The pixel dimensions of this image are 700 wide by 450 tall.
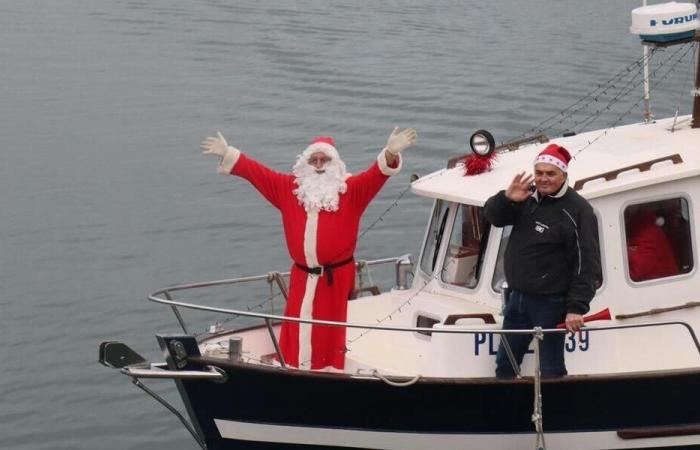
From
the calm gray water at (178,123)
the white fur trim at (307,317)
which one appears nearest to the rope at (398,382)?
the white fur trim at (307,317)

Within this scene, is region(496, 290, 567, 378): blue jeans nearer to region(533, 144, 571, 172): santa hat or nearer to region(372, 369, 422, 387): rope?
region(372, 369, 422, 387): rope

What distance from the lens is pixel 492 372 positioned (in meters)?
9.37

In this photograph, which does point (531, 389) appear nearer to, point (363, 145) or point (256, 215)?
point (256, 215)

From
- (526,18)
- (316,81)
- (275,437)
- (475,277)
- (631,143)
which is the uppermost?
(526,18)

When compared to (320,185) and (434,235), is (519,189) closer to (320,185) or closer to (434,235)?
(320,185)

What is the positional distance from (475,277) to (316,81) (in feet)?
46.7

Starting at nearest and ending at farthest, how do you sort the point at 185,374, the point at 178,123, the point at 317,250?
the point at 185,374 < the point at 317,250 < the point at 178,123

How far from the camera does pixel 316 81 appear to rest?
2386 centimetres

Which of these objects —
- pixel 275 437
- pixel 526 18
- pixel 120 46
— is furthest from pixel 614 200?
pixel 526 18

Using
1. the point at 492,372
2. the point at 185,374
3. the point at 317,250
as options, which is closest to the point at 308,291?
the point at 317,250

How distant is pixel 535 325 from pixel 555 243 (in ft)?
2.06

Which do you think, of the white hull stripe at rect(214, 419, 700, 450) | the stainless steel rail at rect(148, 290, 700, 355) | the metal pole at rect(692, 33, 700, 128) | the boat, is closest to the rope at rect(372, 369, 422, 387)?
the boat

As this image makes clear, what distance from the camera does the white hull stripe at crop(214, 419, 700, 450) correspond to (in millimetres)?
9453

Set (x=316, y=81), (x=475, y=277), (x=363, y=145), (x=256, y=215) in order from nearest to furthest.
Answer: (x=475, y=277) → (x=256, y=215) → (x=363, y=145) → (x=316, y=81)
